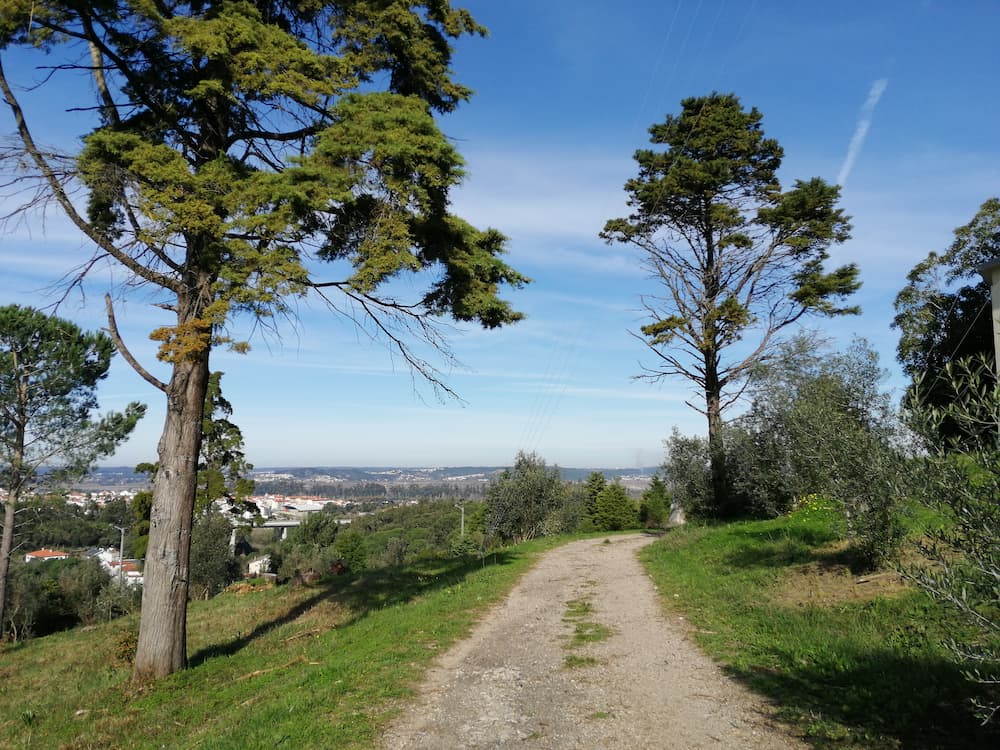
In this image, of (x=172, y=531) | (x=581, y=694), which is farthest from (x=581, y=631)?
(x=172, y=531)

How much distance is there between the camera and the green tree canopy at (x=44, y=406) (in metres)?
16.6

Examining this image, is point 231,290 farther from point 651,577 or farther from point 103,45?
point 651,577

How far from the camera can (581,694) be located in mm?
5289

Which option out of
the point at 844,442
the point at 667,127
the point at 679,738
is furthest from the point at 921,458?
the point at 667,127

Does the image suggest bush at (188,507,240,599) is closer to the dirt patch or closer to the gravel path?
the gravel path

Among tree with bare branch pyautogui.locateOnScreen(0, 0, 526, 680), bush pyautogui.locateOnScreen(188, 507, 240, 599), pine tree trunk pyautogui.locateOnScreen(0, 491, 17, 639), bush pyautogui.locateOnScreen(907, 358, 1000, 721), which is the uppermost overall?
tree with bare branch pyautogui.locateOnScreen(0, 0, 526, 680)

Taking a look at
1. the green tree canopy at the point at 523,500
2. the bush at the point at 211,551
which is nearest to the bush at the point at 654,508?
the green tree canopy at the point at 523,500

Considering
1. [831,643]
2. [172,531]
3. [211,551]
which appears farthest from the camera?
[211,551]

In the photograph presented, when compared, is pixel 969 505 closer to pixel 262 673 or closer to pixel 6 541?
pixel 262 673

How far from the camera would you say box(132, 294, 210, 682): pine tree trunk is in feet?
24.0

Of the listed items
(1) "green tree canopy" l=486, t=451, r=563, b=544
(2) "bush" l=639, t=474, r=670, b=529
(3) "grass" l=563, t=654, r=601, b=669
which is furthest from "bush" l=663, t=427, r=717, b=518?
(2) "bush" l=639, t=474, r=670, b=529

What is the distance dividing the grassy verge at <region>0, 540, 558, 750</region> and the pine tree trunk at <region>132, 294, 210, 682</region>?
1.21ft

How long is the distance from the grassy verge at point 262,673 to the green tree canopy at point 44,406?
6.92 meters

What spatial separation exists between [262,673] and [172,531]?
209cm
